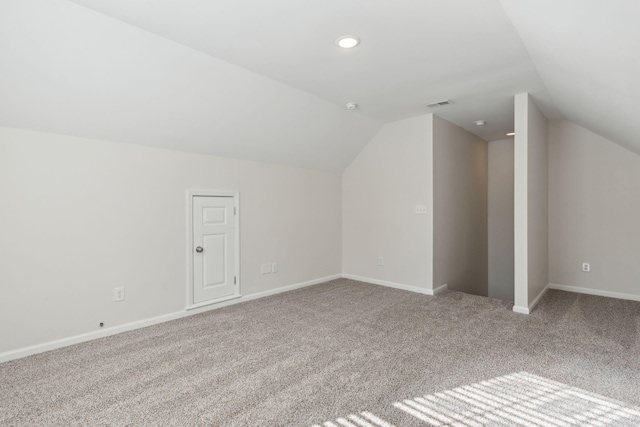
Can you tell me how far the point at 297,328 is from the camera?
323 cm

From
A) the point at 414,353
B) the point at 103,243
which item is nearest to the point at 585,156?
the point at 414,353

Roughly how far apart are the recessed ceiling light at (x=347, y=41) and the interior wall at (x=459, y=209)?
2.24 metres

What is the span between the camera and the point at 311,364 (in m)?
2.49

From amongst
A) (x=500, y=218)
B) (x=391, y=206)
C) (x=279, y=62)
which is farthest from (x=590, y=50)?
(x=500, y=218)

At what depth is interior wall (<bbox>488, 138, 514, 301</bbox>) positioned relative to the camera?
5.77m

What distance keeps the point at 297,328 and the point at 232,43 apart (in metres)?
2.53

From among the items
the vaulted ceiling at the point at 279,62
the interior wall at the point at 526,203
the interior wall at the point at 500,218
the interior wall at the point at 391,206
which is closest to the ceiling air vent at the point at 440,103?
the vaulted ceiling at the point at 279,62

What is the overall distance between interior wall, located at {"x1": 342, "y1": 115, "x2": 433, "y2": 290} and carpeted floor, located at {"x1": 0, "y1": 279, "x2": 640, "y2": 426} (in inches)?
39.8

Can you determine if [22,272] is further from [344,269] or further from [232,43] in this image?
[344,269]

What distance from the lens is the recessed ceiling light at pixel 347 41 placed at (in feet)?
8.18

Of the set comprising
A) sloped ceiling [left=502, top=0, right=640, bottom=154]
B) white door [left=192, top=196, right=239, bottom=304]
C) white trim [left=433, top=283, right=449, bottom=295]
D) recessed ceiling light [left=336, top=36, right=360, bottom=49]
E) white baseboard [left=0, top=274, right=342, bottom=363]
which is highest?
recessed ceiling light [left=336, top=36, right=360, bottom=49]

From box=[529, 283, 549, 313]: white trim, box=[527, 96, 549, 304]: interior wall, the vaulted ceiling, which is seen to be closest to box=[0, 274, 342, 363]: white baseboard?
the vaulted ceiling

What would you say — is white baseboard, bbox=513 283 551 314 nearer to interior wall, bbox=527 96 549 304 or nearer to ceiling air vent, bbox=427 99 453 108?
interior wall, bbox=527 96 549 304

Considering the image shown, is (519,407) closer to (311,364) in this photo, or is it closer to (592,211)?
(311,364)
